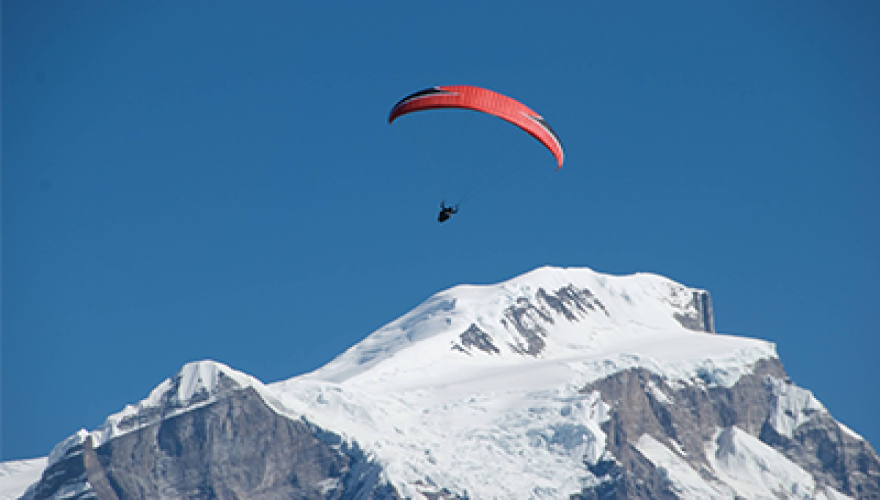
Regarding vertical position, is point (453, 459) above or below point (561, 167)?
above

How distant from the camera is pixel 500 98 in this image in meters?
85.1

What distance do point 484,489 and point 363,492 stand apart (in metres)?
17.9

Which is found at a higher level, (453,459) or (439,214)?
(453,459)

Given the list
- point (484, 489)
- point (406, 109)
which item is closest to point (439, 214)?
point (406, 109)

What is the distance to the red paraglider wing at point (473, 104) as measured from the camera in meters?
83.8

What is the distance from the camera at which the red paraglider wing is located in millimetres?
83750

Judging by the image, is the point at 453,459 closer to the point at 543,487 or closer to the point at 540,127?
the point at 543,487

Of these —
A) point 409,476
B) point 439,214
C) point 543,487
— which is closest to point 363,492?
point 409,476

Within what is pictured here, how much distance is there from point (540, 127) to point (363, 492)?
117m

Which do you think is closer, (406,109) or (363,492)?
(406,109)

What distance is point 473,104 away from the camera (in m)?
83.6

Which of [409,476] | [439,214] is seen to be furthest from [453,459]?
[439,214]

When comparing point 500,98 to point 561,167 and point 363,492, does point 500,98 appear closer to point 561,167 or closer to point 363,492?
point 561,167

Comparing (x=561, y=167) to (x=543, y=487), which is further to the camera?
(x=543, y=487)
